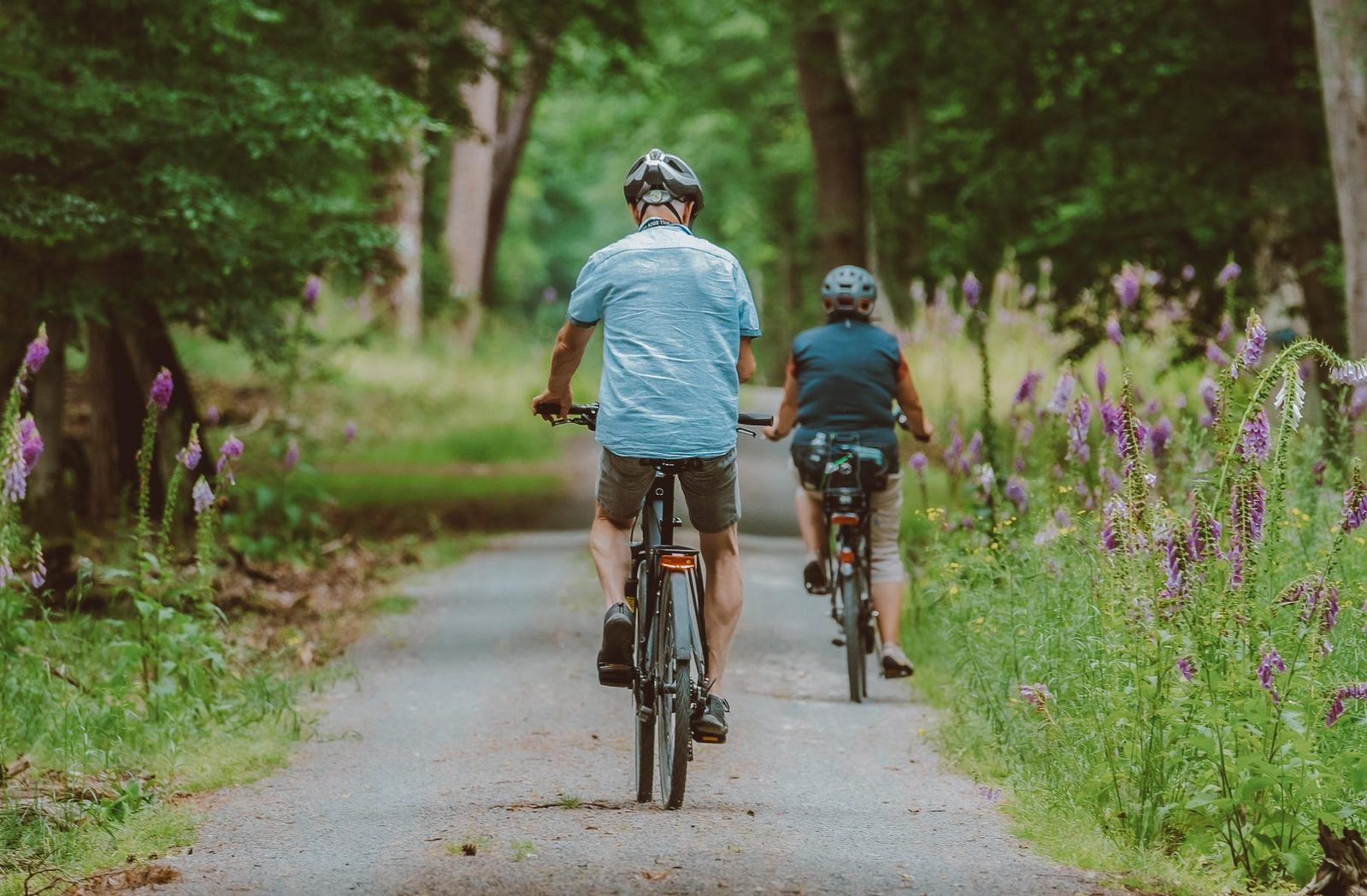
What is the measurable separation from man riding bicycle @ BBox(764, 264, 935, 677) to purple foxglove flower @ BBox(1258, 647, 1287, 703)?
3.40m

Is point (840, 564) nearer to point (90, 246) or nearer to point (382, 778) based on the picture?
point (382, 778)

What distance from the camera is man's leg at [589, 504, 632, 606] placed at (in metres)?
6.19

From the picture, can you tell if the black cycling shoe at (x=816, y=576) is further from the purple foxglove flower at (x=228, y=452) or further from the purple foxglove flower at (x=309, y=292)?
the purple foxglove flower at (x=309, y=292)

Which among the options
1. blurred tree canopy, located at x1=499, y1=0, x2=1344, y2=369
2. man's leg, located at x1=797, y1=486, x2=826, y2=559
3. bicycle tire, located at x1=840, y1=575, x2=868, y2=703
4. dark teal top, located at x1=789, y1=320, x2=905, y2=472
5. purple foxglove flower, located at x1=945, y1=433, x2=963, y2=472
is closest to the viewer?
bicycle tire, located at x1=840, y1=575, x2=868, y2=703

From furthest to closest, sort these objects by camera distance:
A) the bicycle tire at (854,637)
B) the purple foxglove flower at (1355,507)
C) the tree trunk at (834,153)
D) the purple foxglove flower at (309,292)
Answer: the tree trunk at (834,153) → the purple foxglove flower at (309,292) → the bicycle tire at (854,637) → the purple foxglove flower at (1355,507)

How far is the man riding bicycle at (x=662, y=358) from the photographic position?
5898 mm

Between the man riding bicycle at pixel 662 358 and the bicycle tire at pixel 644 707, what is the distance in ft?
0.20

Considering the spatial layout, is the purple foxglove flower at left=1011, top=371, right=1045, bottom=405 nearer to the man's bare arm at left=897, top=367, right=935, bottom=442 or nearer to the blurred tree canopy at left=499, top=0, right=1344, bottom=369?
the man's bare arm at left=897, top=367, right=935, bottom=442

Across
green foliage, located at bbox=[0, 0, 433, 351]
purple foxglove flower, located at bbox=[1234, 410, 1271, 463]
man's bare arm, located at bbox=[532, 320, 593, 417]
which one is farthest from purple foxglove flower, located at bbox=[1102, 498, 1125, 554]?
green foliage, located at bbox=[0, 0, 433, 351]

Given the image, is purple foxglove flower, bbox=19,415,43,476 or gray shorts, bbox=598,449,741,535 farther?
purple foxglove flower, bbox=19,415,43,476

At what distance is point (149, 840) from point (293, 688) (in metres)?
2.36

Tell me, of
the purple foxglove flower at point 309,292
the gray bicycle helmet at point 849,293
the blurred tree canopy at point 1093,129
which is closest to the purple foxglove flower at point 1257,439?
the gray bicycle helmet at point 849,293

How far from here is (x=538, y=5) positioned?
50.4ft

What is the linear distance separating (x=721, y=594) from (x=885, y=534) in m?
2.73
